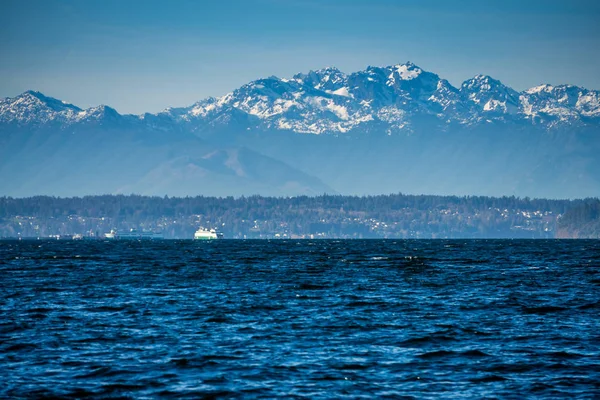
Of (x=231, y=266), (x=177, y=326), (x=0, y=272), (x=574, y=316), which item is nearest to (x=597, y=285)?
(x=574, y=316)

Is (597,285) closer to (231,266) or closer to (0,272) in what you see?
(231,266)

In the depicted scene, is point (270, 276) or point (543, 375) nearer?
point (543, 375)

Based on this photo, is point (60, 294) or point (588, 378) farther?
point (60, 294)

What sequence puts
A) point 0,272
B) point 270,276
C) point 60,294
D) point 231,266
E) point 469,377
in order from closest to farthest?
point 469,377
point 60,294
point 270,276
point 0,272
point 231,266

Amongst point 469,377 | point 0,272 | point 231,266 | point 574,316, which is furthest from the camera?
point 231,266

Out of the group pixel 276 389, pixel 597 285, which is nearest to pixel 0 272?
pixel 597 285

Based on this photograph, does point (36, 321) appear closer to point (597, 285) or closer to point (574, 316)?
point (574, 316)
